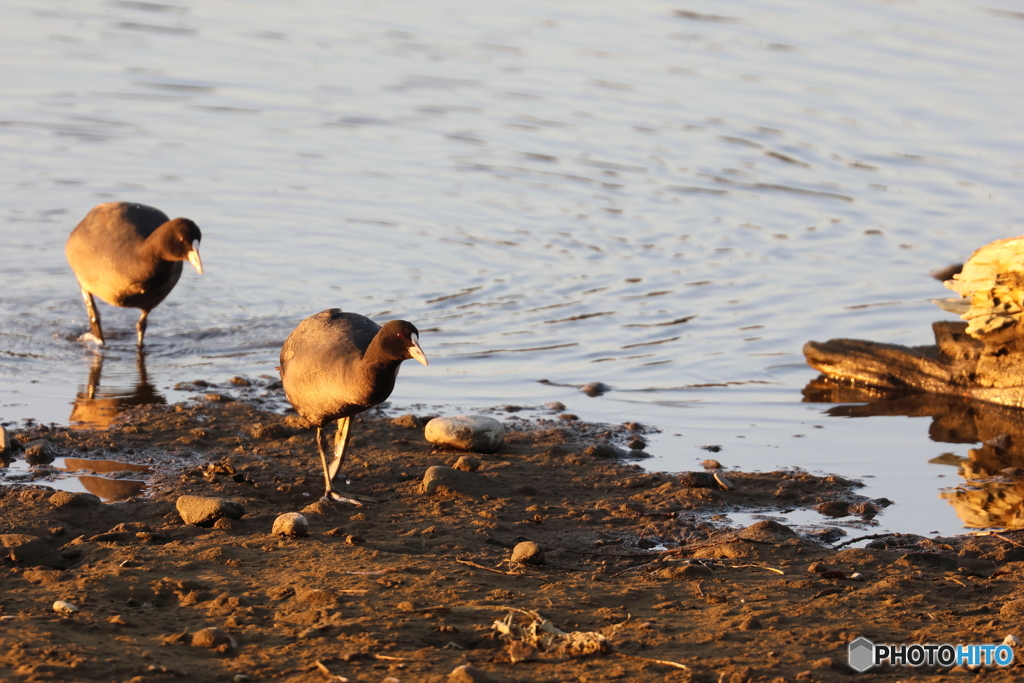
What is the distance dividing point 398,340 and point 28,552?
2.00 m

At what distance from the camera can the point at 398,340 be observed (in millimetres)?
6211

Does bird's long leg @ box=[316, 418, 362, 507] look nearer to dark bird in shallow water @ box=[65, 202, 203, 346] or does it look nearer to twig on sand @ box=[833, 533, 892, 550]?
twig on sand @ box=[833, 533, 892, 550]

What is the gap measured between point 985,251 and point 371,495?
15.6 feet

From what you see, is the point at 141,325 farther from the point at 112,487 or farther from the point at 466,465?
the point at 466,465

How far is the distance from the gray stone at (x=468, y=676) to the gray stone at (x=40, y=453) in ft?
12.1

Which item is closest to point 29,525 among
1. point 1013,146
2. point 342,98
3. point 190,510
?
point 190,510

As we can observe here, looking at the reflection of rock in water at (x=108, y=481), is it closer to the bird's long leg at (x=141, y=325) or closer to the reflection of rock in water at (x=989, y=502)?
the bird's long leg at (x=141, y=325)

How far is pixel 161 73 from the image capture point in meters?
18.6

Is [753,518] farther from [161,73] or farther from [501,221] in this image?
[161,73]

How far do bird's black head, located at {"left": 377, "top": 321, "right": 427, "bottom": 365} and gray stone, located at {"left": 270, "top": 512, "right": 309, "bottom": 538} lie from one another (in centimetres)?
94

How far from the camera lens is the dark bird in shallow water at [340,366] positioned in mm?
6250

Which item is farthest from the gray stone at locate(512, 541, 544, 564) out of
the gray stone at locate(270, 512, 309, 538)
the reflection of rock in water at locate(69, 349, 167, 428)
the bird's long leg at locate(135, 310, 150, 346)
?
the bird's long leg at locate(135, 310, 150, 346)

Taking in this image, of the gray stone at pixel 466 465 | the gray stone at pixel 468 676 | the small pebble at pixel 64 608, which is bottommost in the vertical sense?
the gray stone at pixel 466 465

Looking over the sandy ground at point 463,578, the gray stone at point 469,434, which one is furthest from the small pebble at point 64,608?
the gray stone at point 469,434
